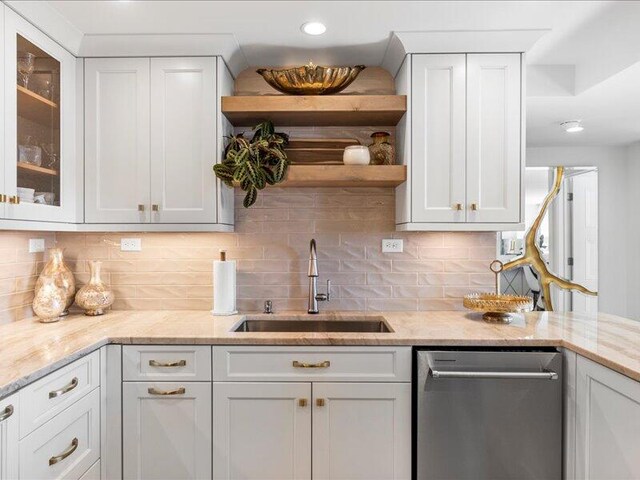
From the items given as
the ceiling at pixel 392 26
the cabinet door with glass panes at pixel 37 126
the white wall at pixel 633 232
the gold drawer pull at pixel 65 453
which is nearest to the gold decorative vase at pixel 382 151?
the ceiling at pixel 392 26

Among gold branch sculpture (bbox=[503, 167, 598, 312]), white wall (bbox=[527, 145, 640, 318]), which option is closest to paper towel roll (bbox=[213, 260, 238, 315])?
gold branch sculpture (bbox=[503, 167, 598, 312])

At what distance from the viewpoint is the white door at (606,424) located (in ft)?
4.59

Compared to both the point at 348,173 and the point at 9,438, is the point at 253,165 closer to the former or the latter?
the point at 348,173

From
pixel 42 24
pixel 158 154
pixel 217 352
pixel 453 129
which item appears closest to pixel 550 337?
pixel 453 129

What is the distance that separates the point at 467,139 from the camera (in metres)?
2.19

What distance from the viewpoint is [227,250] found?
2.53 m

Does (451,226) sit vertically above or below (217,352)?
above

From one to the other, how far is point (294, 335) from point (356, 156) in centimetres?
96

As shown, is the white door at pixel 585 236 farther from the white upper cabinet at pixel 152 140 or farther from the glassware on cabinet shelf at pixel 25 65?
the glassware on cabinet shelf at pixel 25 65

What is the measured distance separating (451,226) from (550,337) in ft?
2.22

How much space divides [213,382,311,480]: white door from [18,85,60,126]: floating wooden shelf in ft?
4.64

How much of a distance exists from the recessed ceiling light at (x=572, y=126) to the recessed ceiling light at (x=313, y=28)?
191 cm

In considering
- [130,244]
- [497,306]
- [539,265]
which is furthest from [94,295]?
[539,265]

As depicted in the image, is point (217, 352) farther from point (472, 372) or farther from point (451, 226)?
point (451, 226)
